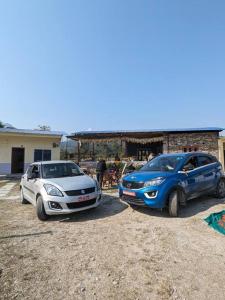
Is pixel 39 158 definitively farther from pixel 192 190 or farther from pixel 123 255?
pixel 123 255

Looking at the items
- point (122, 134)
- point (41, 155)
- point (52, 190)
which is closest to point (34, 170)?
point (52, 190)

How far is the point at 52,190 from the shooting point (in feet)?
18.4

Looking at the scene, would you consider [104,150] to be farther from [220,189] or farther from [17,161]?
[220,189]

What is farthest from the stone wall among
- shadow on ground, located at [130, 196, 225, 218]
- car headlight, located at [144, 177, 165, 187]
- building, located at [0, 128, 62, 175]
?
car headlight, located at [144, 177, 165, 187]

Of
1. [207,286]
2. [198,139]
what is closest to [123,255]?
[207,286]

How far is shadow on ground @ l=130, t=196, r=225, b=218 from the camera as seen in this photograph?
19.3 feet

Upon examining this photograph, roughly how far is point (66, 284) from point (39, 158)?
53.7 feet

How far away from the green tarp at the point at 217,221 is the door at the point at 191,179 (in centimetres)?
97

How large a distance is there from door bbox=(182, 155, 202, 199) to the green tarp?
0.97 metres

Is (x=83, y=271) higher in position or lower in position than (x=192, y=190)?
lower

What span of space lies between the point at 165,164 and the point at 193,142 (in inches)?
574

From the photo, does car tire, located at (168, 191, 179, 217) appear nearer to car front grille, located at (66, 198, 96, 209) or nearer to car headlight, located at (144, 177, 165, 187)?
car headlight, located at (144, 177, 165, 187)

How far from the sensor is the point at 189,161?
6.58 m

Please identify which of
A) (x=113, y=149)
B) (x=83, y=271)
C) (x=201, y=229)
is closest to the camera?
(x=83, y=271)
